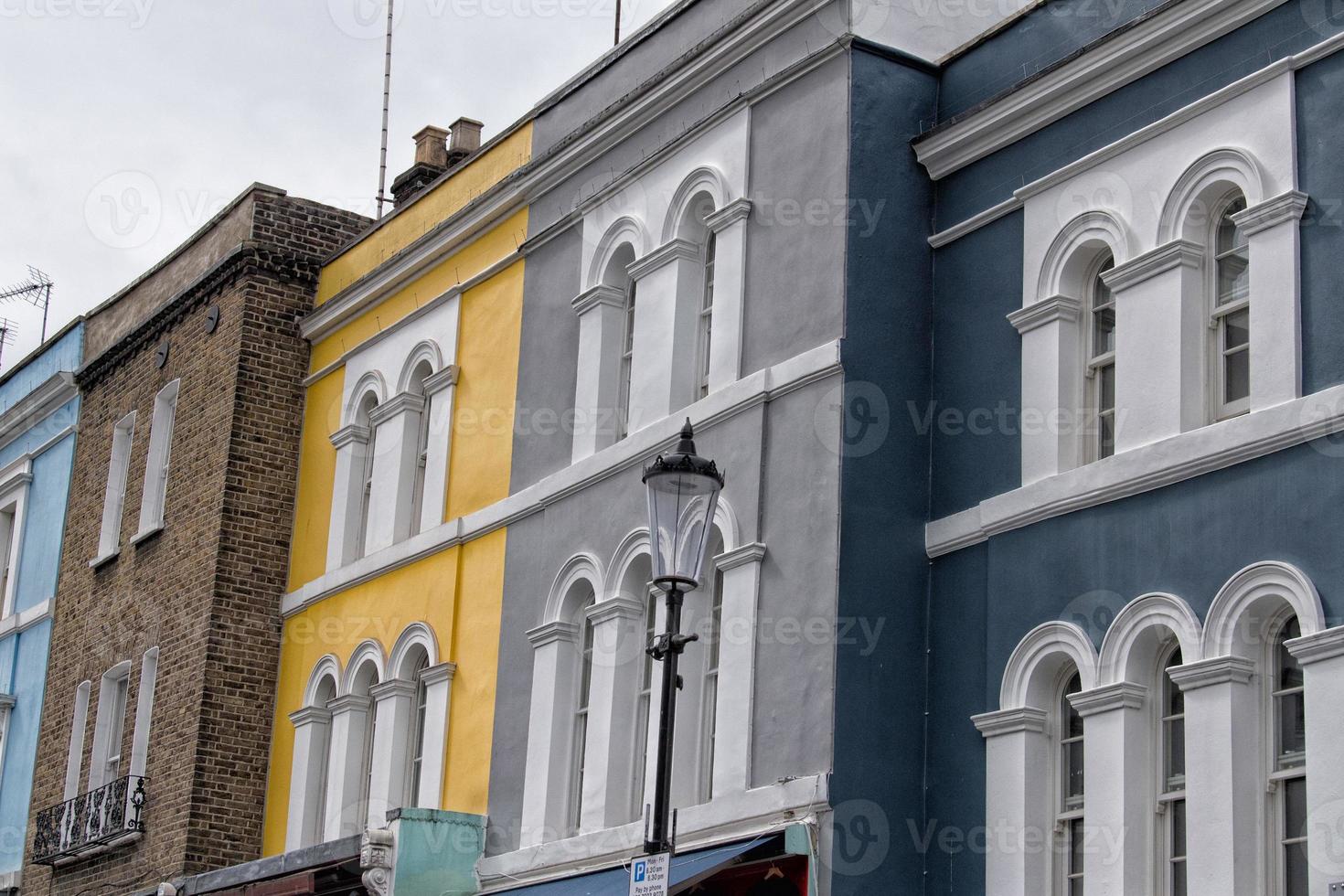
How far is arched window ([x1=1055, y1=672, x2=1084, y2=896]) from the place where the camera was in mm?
13727

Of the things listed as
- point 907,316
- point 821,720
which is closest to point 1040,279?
point 907,316

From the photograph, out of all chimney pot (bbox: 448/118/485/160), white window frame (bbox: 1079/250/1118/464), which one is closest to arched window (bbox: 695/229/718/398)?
white window frame (bbox: 1079/250/1118/464)

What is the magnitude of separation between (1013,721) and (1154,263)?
10.1ft

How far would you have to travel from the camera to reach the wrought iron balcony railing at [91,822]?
74.5 feet

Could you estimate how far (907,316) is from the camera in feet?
51.7

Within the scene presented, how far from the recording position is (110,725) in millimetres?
24281

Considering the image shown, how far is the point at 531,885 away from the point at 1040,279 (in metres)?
6.19

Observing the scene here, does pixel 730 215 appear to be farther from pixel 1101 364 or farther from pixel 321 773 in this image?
pixel 321 773

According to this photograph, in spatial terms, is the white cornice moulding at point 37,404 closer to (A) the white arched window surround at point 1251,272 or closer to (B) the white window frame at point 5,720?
(B) the white window frame at point 5,720

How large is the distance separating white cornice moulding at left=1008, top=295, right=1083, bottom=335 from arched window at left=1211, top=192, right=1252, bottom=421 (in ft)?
3.98

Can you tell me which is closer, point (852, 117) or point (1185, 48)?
point (1185, 48)

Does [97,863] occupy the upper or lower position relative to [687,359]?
lower

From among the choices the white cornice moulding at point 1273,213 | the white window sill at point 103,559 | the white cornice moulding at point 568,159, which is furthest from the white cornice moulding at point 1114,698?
the white window sill at point 103,559

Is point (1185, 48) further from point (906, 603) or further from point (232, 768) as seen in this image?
point (232, 768)
